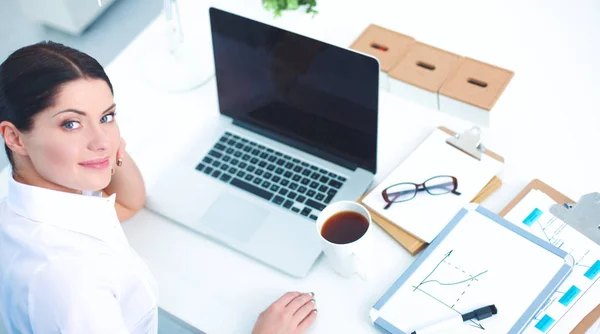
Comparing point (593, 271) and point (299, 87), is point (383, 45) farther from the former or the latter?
point (593, 271)

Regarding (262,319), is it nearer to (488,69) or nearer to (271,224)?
(271,224)

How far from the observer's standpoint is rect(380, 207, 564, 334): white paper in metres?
1.08

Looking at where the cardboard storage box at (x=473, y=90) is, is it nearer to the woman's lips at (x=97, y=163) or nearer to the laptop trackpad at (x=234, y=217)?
the laptop trackpad at (x=234, y=217)

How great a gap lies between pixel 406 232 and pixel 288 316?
26 centimetres

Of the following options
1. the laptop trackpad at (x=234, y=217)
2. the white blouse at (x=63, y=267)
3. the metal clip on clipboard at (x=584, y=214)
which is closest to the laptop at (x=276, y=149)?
the laptop trackpad at (x=234, y=217)

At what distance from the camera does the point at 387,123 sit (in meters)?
1.41

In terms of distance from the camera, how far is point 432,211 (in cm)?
123

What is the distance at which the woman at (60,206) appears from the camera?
3.13 feet

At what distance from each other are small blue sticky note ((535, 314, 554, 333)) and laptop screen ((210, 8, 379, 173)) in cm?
39

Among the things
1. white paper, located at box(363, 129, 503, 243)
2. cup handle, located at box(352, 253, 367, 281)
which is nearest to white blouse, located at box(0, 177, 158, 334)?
cup handle, located at box(352, 253, 367, 281)

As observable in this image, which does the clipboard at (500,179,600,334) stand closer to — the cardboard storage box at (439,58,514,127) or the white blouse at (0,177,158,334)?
the cardboard storage box at (439,58,514,127)

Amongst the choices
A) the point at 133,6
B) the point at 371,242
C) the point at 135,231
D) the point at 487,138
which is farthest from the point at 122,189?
the point at 133,6

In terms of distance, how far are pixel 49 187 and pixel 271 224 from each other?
0.39 m

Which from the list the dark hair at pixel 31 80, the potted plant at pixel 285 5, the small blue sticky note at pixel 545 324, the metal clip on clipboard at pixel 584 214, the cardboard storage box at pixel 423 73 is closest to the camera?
the dark hair at pixel 31 80
